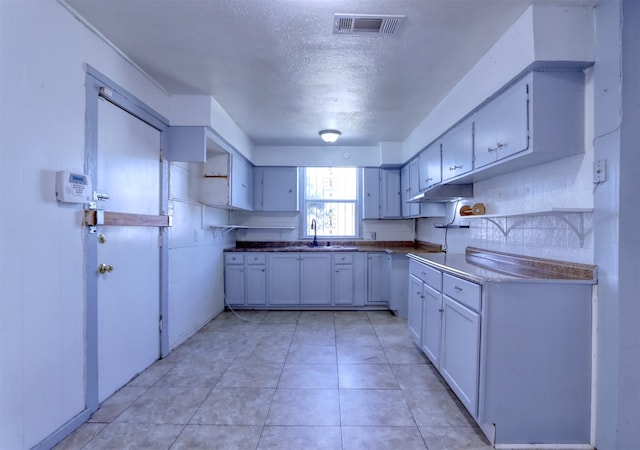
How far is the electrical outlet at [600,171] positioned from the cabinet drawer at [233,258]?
3.78 meters

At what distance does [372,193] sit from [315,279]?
5.12 feet

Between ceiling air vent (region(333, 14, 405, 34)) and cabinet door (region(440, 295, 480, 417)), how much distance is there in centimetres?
178

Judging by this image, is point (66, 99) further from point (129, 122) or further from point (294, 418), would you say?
point (294, 418)

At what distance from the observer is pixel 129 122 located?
2.34 metres

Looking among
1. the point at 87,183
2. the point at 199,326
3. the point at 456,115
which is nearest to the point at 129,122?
the point at 87,183

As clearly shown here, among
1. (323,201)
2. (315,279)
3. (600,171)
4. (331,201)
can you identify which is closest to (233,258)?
(315,279)

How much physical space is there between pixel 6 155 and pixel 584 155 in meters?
2.96

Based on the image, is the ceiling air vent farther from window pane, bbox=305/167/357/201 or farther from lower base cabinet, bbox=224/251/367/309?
window pane, bbox=305/167/357/201

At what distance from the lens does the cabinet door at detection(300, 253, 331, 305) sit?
4.36 m

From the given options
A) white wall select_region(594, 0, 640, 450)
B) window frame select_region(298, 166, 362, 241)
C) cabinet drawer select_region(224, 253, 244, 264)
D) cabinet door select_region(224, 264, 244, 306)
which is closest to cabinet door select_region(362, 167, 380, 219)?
window frame select_region(298, 166, 362, 241)

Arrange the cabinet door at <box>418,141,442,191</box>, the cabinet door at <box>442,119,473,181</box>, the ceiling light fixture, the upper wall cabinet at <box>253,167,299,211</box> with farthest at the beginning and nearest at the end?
1. the upper wall cabinet at <box>253,167,299,211</box>
2. the ceiling light fixture
3. the cabinet door at <box>418,141,442,191</box>
4. the cabinet door at <box>442,119,473,181</box>

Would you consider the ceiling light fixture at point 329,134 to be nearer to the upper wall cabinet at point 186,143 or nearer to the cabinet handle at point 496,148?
the upper wall cabinet at point 186,143

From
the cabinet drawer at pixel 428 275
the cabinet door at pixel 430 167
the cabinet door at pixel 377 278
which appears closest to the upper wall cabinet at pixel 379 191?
the cabinet door at pixel 377 278

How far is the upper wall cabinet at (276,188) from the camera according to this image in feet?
15.6
